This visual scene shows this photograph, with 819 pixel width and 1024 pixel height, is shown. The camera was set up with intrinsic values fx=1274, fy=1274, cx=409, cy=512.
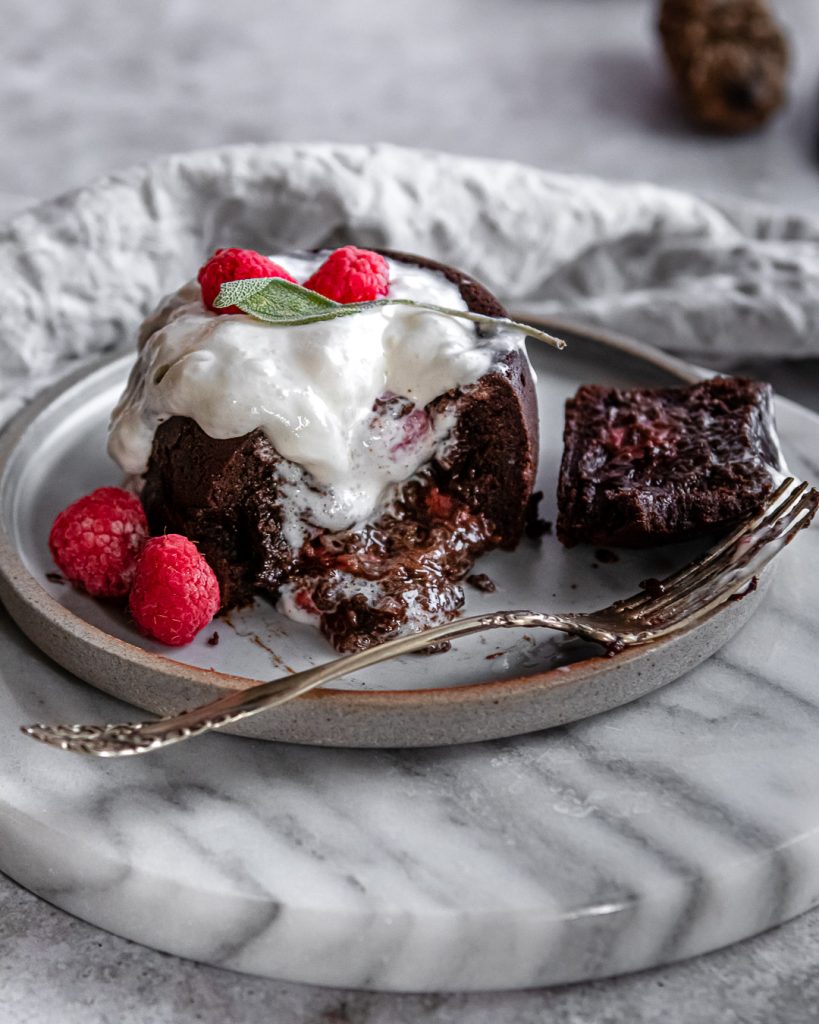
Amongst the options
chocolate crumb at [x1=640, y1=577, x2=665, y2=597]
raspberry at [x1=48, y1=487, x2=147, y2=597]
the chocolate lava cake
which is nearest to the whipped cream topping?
the chocolate lava cake

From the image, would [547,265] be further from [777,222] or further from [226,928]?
[226,928]

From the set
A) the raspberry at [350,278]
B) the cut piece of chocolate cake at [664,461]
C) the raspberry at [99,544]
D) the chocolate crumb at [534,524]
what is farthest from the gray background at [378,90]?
the raspberry at [99,544]

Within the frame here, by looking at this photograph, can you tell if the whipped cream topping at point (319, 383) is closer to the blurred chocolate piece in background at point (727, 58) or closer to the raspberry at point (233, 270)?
the raspberry at point (233, 270)

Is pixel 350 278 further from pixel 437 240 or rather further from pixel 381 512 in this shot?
pixel 437 240

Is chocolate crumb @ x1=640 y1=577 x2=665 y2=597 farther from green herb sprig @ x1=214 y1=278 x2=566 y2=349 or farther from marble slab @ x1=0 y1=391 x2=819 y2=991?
green herb sprig @ x1=214 y1=278 x2=566 y2=349

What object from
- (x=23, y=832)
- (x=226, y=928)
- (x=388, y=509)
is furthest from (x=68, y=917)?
(x=388, y=509)

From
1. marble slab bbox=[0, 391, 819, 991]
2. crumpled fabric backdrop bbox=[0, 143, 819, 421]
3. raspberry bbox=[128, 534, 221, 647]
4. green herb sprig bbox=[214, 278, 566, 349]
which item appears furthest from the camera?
crumpled fabric backdrop bbox=[0, 143, 819, 421]
